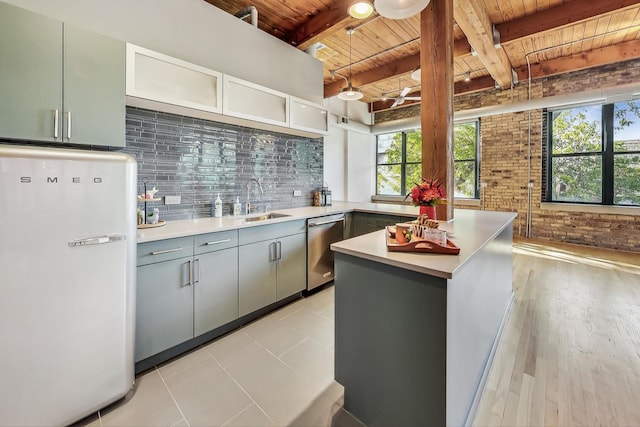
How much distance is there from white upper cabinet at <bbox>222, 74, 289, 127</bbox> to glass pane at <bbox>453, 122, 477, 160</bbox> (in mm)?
5058

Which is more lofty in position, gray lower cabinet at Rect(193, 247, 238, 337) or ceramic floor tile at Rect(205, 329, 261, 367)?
gray lower cabinet at Rect(193, 247, 238, 337)

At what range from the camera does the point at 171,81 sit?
2191 mm

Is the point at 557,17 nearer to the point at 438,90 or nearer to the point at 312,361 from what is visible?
the point at 438,90

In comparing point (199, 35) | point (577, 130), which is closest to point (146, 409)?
point (199, 35)

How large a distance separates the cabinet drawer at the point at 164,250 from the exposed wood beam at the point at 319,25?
2825 mm

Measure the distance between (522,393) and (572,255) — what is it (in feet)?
13.6

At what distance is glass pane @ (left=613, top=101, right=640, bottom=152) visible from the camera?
15.3 ft

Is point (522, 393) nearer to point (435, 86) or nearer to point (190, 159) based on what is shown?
point (435, 86)

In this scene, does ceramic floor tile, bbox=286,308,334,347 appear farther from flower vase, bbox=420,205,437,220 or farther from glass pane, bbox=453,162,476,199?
glass pane, bbox=453,162,476,199

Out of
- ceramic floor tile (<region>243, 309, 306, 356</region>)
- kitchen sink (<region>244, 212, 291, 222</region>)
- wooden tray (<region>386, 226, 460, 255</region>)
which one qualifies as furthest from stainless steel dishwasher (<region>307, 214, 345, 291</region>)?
wooden tray (<region>386, 226, 460, 255</region>)

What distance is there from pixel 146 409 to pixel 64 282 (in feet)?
2.83

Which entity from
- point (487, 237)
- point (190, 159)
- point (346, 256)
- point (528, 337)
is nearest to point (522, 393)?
point (528, 337)

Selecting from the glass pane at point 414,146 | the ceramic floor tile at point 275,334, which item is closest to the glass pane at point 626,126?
the glass pane at point 414,146

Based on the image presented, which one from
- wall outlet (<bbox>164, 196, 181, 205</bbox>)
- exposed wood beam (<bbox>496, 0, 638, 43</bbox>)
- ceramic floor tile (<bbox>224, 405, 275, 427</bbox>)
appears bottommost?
ceramic floor tile (<bbox>224, 405, 275, 427</bbox>)
